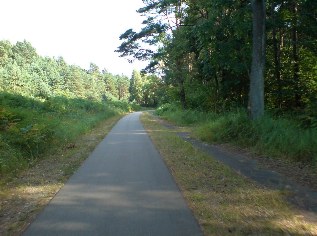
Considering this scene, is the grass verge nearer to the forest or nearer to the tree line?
the forest

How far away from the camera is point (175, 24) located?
32406 millimetres

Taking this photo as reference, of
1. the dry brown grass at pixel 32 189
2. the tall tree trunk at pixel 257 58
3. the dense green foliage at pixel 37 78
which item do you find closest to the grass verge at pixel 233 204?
the dry brown grass at pixel 32 189

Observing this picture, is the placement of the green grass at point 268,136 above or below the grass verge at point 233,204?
above

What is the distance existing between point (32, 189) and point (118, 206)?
2689 mm

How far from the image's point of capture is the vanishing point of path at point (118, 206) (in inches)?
204

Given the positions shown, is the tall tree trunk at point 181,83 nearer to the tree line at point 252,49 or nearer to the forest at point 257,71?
the forest at point 257,71

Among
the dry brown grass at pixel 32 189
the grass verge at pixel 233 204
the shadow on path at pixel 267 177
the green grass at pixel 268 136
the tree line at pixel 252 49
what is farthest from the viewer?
Result: the tree line at pixel 252 49

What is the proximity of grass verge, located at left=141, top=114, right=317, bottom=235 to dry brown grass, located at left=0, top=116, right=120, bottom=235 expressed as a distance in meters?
2.91

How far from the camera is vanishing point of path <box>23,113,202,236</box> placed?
519 cm

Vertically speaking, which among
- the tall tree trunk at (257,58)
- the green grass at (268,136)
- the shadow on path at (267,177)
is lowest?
the shadow on path at (267,177)

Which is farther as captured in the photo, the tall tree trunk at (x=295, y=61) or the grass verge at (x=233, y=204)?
the tall tree trunk at (x=295, y=61)

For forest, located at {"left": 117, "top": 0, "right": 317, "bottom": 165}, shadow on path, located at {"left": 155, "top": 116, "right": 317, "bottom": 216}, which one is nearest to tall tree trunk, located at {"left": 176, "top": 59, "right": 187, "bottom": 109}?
forest, located at {"left": 117, "top": 0, "right": 317, "bottom": 165}

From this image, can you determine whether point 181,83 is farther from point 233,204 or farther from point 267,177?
point 233,204

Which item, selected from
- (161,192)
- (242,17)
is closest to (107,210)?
(161,192)
